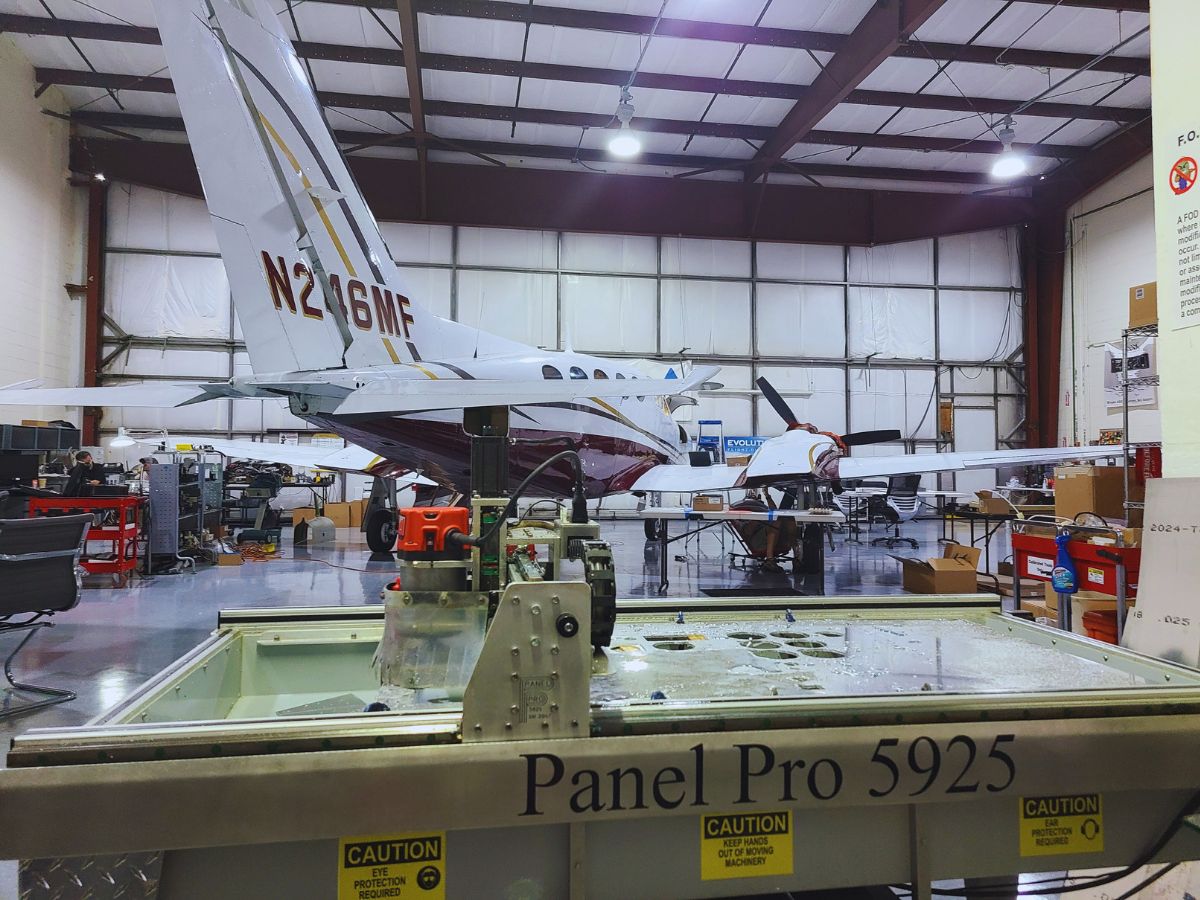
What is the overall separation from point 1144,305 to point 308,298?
Result: 604 centimetres

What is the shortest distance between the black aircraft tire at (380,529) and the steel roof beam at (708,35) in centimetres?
797

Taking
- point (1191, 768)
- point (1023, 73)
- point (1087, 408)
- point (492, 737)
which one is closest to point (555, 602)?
point (492, 737)


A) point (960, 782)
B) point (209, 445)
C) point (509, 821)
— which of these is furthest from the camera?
point (209, 445)

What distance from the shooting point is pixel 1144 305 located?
4391 mm

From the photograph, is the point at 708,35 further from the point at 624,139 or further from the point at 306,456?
the point at 306,456

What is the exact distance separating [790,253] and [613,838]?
685 inches

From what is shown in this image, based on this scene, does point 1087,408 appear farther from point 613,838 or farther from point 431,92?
point 613,838

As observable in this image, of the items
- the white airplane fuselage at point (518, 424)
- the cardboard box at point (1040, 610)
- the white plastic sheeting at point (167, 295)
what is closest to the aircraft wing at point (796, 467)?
the white airplane fuselage at point (518, 424)

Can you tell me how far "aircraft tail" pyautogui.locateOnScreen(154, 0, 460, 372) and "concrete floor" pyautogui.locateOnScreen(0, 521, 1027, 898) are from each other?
222 cm

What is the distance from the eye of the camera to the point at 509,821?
1.10 m

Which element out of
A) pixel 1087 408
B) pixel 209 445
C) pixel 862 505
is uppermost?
pixel 1087 408

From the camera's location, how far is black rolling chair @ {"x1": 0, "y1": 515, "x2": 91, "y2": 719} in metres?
3.62

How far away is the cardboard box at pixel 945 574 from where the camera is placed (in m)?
6.50

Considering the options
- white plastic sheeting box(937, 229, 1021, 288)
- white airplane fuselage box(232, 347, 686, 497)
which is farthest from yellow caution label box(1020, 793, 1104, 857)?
white plastic sheeting box(937, 229, 1021, 288)
